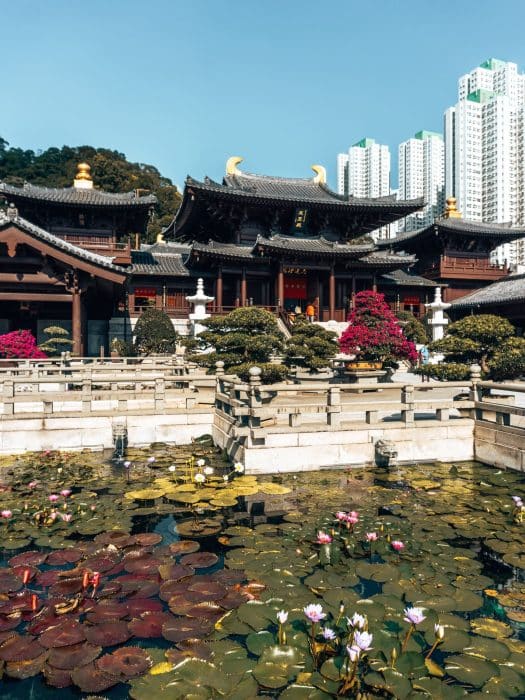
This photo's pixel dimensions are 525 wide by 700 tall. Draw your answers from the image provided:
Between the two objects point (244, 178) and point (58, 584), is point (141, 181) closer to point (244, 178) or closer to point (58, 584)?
point (244, 178)

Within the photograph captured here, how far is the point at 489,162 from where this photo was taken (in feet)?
269

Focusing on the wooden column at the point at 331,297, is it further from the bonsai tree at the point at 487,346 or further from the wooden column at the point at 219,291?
the bonsai tree at the point at 487,346

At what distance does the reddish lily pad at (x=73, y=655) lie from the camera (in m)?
3.29

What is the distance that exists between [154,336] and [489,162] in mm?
82723

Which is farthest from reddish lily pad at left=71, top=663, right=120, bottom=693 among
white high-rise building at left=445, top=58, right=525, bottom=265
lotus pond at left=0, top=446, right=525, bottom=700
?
white high-rise building at left=445, top=58, right=525, bottom=265

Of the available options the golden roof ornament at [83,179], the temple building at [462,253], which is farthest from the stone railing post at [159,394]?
the temple building at [462,253]

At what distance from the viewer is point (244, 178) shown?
1243 inches

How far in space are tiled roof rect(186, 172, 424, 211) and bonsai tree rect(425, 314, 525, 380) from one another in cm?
1760

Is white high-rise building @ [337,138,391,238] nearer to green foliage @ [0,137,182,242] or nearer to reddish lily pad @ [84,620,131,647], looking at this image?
green foliage @ [0,137,182,242]

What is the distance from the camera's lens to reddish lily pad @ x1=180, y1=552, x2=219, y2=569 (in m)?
4.81

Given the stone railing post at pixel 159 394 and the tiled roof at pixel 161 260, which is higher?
the tiled roof at pixel 161 260

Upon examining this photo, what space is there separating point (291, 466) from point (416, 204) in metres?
26.5

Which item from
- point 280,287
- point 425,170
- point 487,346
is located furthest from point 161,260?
point 425,170

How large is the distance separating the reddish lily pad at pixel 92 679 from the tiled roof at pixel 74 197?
25.1 metres
